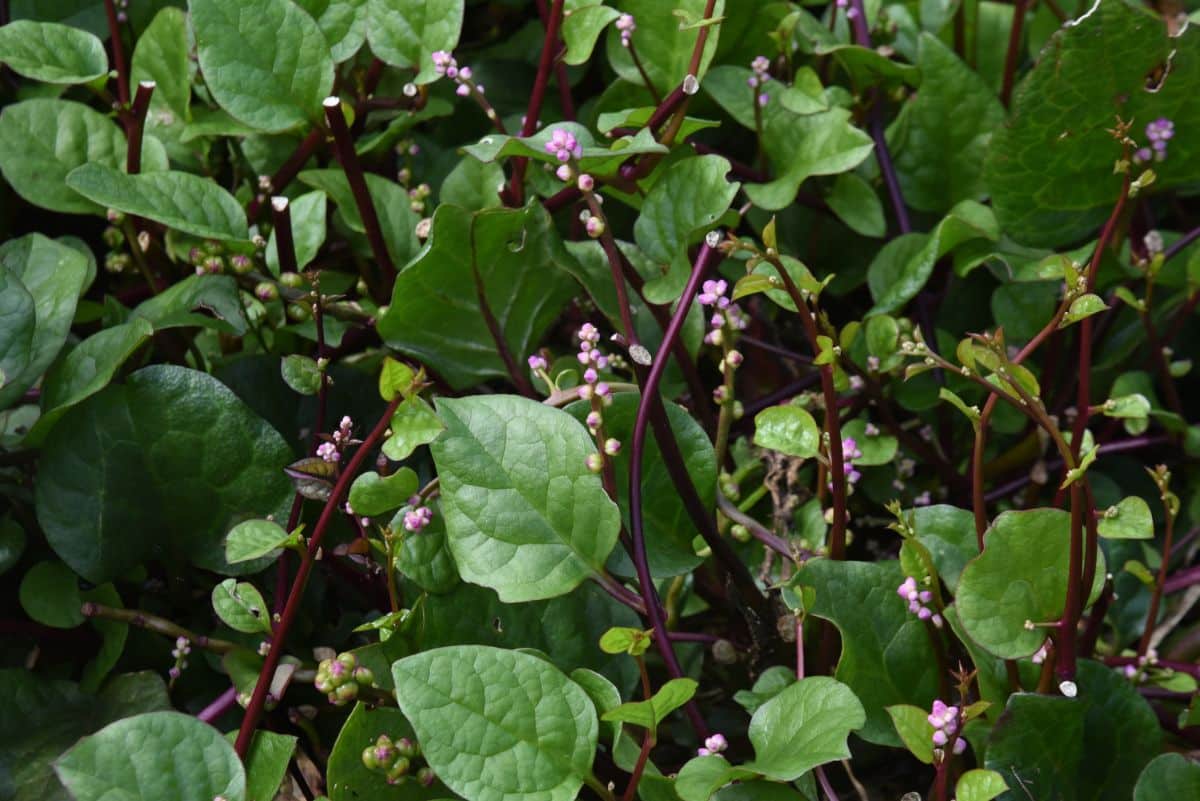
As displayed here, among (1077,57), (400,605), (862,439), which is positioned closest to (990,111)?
Answer: (1077,57)

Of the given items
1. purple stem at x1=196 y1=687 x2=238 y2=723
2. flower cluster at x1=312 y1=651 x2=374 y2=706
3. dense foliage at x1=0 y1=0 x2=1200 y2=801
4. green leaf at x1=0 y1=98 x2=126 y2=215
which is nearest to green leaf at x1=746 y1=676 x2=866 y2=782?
dense foliage at x1=0 y1=0 x2=1200 y2=801

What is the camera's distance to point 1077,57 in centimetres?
91

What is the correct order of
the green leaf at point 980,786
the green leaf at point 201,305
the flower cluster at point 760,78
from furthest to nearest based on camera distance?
1. the flower cluster at point 760,78
2. the green leaf at point 201,305
3. the green leaf at point 980,786

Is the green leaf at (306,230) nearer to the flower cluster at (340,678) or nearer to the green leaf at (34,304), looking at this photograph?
the green leaf at (34,304)

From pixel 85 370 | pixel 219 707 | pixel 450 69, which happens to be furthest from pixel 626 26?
pixel 219 707

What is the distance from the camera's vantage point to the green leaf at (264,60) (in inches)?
34.3

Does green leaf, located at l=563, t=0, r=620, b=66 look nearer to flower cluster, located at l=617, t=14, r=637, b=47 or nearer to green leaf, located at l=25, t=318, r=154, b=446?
flower cluster, located at l=617, t=14, r=637, b=47

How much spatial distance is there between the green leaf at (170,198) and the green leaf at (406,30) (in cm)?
18

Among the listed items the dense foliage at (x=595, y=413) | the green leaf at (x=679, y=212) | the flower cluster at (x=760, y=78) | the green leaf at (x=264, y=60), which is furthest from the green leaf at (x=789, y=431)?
the green leaf at (x=264, y=60)

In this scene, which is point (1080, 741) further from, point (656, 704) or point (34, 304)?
A: point (34, 304)

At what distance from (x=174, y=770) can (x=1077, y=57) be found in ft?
2.64

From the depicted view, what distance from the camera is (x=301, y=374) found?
2.62 feet

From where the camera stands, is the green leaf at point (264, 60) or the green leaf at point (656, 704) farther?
the green leaf at point (264, 60)

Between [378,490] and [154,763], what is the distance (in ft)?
0.65
